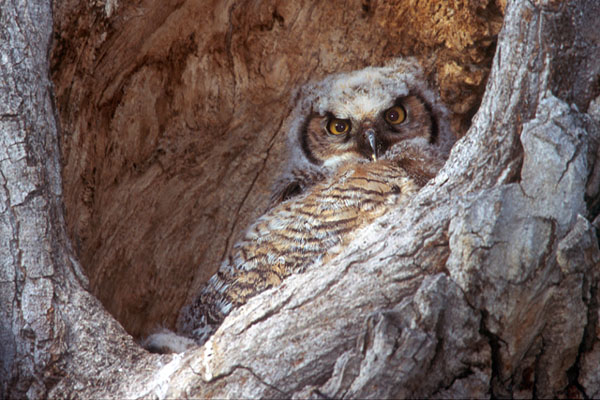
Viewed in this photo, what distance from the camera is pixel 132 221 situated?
9.45 feet

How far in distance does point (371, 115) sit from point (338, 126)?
0.19 meters

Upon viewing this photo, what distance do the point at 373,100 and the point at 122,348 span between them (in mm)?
1643

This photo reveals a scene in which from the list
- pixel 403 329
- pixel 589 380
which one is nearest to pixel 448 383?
pixel 403 329

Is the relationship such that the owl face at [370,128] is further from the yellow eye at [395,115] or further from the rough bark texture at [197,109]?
the rough bark texture at [197,109]

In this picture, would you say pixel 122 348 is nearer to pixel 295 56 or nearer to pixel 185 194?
pixel 185 194

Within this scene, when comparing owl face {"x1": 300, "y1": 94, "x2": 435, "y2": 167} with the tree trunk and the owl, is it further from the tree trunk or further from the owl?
the tree trunk

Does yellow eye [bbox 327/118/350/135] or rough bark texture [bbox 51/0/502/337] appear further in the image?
yellow eye [bbox 327/118/350/135]

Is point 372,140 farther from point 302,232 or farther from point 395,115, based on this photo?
point 302,232

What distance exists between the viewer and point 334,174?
2789 mm

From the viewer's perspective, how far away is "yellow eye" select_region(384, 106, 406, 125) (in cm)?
285

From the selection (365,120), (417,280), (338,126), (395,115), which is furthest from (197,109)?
(417,280)

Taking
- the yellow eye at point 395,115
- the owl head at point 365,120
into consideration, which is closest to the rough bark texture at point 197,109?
the owl head at point 365,120

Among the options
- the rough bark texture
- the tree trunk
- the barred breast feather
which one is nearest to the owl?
the barred breast feather

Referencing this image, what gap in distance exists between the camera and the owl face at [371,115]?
2.81 metres
